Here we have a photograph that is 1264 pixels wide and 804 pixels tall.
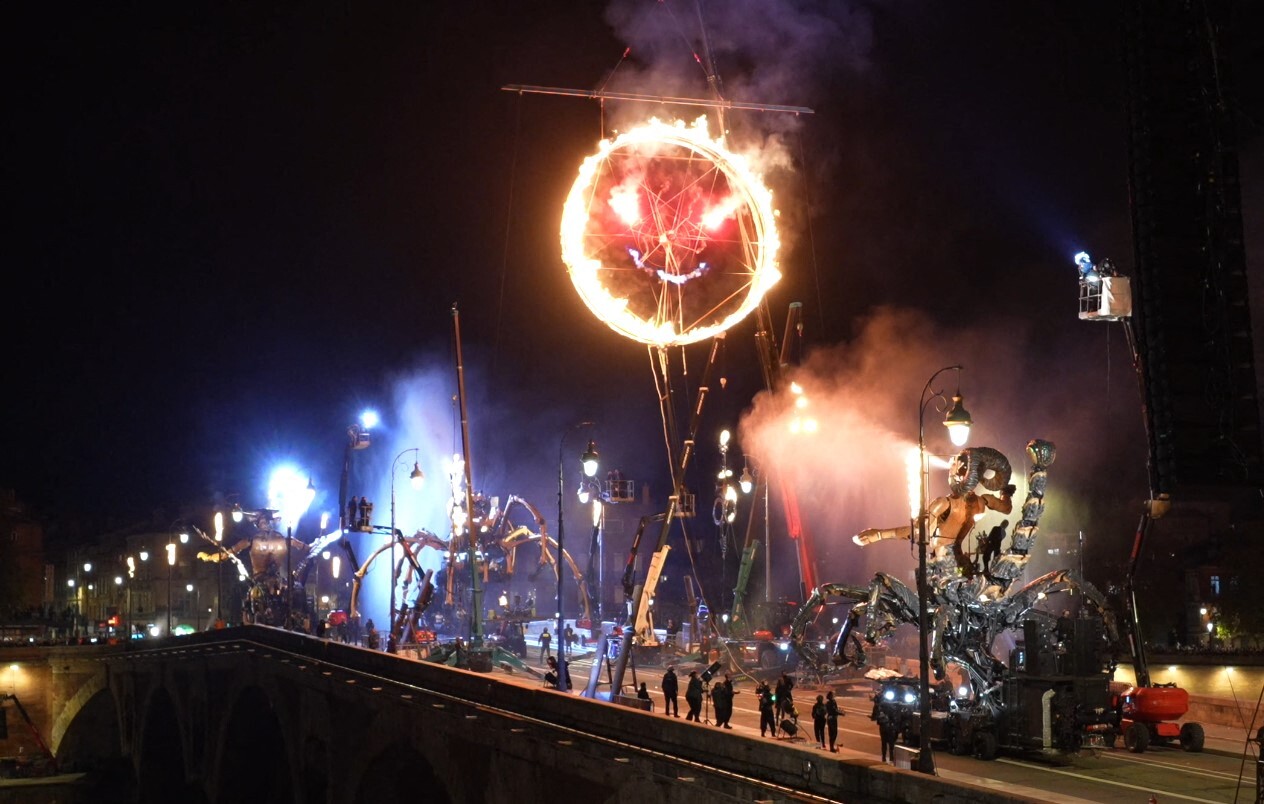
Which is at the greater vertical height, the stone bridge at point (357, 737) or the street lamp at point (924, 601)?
the street lamp at point (924, 601)

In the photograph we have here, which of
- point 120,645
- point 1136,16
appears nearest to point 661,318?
point 1136,16

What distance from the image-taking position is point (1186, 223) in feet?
62.4

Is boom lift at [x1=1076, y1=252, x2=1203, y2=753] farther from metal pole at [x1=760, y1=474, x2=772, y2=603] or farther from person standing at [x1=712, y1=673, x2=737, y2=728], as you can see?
metal pole at [x1=760, y1=474, x2=772, y2=603]

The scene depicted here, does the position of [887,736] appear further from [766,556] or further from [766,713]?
[766,556]

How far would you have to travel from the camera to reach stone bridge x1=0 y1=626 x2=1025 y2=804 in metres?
21.8

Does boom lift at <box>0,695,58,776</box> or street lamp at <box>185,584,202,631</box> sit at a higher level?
street lamp at <box>185,584,202,631</box>

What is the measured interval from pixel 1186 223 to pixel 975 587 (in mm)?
16779

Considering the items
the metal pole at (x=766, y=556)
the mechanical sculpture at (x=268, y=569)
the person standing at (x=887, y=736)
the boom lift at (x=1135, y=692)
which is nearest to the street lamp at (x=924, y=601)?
the person standing at (x=887, y=736)

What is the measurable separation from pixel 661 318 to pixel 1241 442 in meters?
17.0

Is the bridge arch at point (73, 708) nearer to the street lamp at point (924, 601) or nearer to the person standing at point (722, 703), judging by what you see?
the person standing at point (722, 703)

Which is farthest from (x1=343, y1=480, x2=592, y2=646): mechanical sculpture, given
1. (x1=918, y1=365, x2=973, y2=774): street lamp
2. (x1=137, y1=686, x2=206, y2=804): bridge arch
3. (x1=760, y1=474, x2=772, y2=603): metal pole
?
(x1=918, y1=365, x2=973, y2=774): street lamp

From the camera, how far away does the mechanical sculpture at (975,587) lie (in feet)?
109

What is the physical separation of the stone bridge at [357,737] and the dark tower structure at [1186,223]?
687cm

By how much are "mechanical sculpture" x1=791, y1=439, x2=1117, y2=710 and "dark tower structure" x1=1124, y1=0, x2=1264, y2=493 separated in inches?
585
